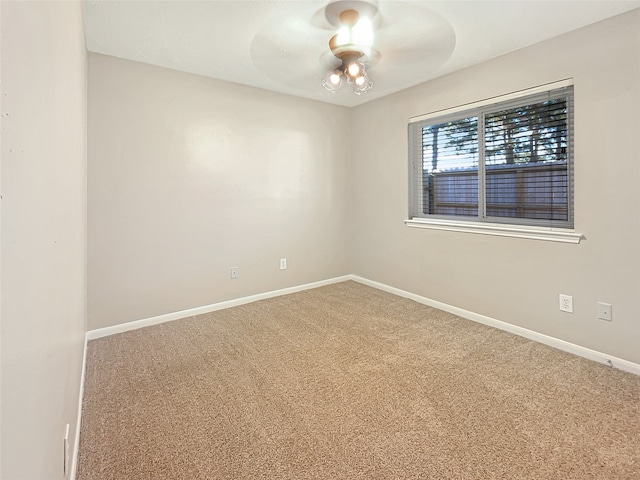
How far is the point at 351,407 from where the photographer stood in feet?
6.43

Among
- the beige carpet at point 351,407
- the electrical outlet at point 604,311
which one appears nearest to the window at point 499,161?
the electrical outlet at point 604,311

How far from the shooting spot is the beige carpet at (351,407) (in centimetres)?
155

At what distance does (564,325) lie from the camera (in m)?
2.65

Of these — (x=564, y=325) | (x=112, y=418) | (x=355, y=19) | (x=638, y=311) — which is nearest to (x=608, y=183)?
(x=638, y=311)

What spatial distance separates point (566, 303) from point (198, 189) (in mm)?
3327

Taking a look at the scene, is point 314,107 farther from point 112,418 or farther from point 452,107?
point 112,418

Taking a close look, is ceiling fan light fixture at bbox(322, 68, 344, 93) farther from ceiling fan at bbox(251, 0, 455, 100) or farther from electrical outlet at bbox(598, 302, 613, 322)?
electrical outlet at bbox(598, 302, 613, 322)

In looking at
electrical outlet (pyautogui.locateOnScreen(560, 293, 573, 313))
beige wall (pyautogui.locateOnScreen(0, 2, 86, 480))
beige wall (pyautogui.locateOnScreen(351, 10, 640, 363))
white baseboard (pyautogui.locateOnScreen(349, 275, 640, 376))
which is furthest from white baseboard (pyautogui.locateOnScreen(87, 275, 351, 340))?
electrical outlet (pyautogui.locateOnScreen(560, 293, 573, 313))

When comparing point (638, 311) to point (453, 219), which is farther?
point (453, 219)

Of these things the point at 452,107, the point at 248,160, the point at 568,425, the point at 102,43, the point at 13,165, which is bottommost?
the point at 568,425

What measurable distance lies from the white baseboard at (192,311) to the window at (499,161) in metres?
1.58

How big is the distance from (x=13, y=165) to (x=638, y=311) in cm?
318

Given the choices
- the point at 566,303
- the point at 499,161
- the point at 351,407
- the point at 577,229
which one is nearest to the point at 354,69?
the point at 499,161

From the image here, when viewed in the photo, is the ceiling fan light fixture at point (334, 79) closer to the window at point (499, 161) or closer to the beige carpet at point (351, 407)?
the window at point (499, 161)
